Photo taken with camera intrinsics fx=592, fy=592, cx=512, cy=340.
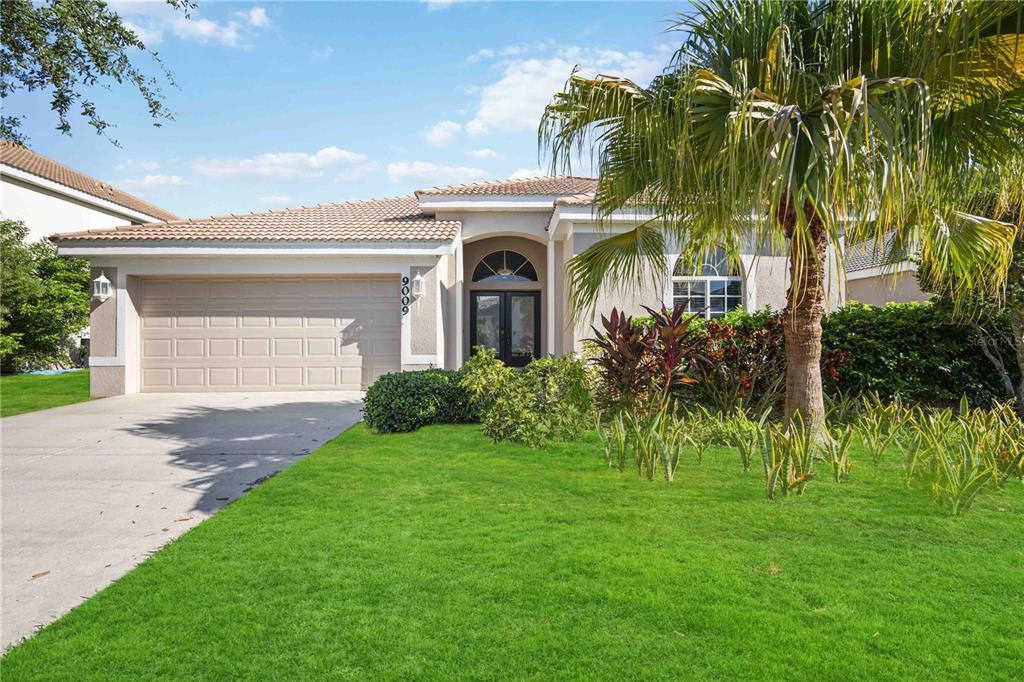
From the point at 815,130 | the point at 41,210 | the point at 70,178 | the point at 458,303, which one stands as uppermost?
the point at 70,178

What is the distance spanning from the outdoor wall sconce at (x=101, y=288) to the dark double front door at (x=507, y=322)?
8313mm

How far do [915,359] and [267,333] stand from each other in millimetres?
12537

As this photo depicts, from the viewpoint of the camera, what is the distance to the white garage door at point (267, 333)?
13.5 metres

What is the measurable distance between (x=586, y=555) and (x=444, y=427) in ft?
16.4

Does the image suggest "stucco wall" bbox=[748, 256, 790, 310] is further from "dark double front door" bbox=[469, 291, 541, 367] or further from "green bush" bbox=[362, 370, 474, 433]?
"green bush" bbox=[362, 370, 474, 433]

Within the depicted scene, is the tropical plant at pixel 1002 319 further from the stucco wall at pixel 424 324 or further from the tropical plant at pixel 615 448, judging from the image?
the stucco wall at pixel 424 324

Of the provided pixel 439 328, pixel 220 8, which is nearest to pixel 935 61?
pixel 220 8

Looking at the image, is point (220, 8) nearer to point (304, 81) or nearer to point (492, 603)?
point (304, 81)

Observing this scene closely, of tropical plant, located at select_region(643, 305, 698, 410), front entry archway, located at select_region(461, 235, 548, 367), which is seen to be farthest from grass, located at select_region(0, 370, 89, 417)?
tropical plant, located at select_region(643, 305, 698, 410)

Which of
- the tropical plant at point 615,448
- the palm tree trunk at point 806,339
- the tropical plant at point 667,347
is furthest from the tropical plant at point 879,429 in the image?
the tropical plant at point 615,448

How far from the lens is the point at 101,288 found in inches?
502

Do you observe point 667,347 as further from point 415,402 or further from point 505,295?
point 505,295

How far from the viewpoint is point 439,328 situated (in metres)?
13.3

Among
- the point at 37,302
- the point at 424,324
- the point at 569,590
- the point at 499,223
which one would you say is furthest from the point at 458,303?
the point at 37,302
